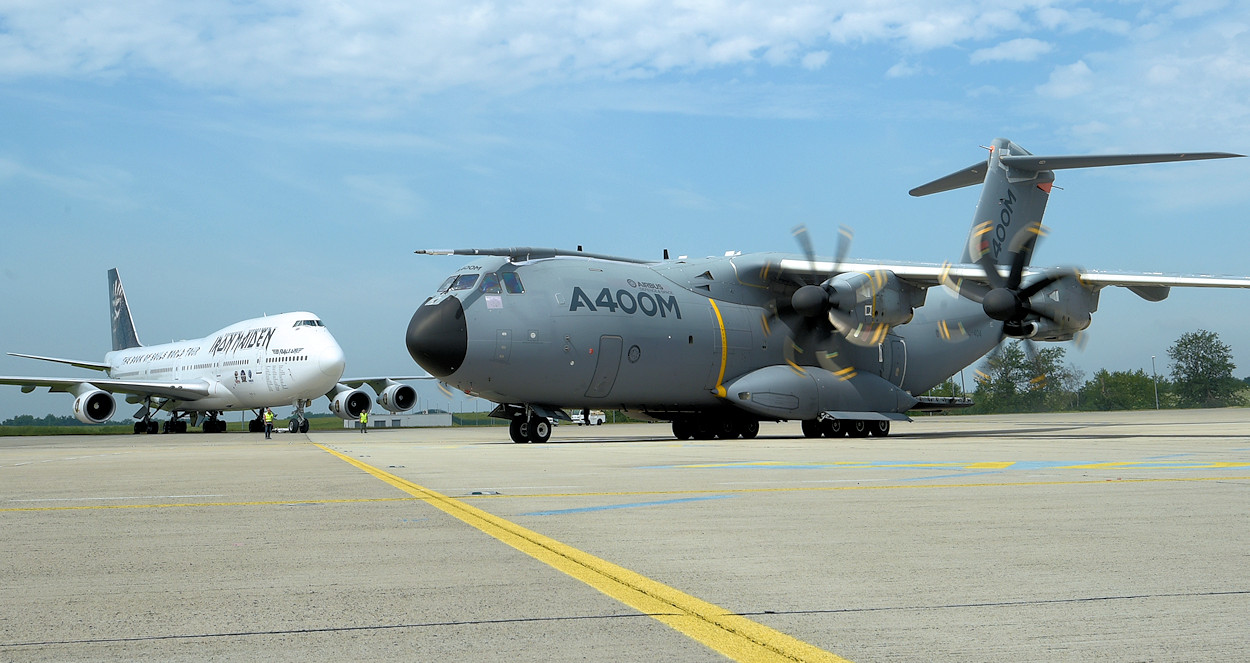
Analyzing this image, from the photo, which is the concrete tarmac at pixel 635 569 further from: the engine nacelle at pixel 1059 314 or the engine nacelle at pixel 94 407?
the engine nacelle at pixel 94 407

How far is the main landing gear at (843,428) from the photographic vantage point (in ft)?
83.3

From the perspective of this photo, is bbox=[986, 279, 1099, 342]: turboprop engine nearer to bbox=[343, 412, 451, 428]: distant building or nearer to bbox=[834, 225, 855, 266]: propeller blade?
bbox=[834, 225, 855, 266]: propeller blade

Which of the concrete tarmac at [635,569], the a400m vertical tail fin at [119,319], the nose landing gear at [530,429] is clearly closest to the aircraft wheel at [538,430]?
the nose landing gear at [530,429]

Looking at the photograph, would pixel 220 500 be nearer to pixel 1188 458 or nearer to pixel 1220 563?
pixel 1220 563

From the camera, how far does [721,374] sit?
2405 centimetres

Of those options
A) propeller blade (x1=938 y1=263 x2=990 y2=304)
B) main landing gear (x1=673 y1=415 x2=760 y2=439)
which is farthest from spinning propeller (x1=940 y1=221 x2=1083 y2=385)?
main landing gear (x1=673 y1=415 x2=760 y2=439)

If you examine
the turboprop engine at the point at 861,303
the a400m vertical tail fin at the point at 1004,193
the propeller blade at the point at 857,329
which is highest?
the a400m vertical tail fin at the point at 1004,193

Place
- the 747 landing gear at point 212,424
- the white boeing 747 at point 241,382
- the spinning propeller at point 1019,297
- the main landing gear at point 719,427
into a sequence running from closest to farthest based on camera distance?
the spinning propeller at point 1019,297 < the main landing gear at point 719,427 < the white boeing 747 at point 241,382 < the 747 landing gear at point 212,424

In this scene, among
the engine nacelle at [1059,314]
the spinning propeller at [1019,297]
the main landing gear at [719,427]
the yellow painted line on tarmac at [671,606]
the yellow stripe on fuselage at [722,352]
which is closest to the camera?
the yellow painted line on tarmac at [671,606]

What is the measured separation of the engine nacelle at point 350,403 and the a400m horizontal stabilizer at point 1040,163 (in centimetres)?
2637

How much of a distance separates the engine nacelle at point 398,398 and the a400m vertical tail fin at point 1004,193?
81.7 feet

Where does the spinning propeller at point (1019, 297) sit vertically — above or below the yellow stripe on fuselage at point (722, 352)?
above

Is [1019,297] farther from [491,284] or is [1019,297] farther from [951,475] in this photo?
[951,475]

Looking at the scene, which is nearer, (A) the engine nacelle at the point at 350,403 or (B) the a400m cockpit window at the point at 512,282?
(B) the a400m cockpit window at the point at 512,282
